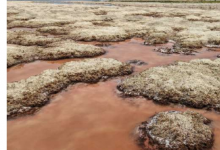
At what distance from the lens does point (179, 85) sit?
58.6ft

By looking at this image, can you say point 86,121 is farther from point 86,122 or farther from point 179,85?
point 179,85

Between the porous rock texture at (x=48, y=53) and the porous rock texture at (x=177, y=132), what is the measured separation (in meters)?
15.5

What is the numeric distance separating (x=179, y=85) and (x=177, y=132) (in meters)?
6.61

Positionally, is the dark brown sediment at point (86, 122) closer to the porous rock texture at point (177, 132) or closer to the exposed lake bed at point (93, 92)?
the exposed lake bed at point (93, 92)

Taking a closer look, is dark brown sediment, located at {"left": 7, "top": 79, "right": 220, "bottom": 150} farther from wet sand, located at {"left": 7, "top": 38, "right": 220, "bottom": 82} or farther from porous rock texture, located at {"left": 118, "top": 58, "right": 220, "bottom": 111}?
wet sand, located at {"left": 7, "top": 38, "right": 220, "bottom": 82}

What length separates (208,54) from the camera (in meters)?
28.2

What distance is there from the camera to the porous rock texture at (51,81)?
15288mm

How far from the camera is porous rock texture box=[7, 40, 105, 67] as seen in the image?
25.0m

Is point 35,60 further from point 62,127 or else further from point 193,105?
point 193,105

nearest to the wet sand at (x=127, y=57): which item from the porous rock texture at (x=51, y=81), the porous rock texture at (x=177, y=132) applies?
the porous rock texture at (x=51, y=81)

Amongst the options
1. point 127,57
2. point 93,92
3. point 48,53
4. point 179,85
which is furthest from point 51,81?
point 127,57

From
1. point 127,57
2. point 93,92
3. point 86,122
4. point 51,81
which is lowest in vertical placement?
point 86,122

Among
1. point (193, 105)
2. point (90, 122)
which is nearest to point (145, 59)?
point (193, 105)

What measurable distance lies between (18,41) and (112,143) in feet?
86.6
